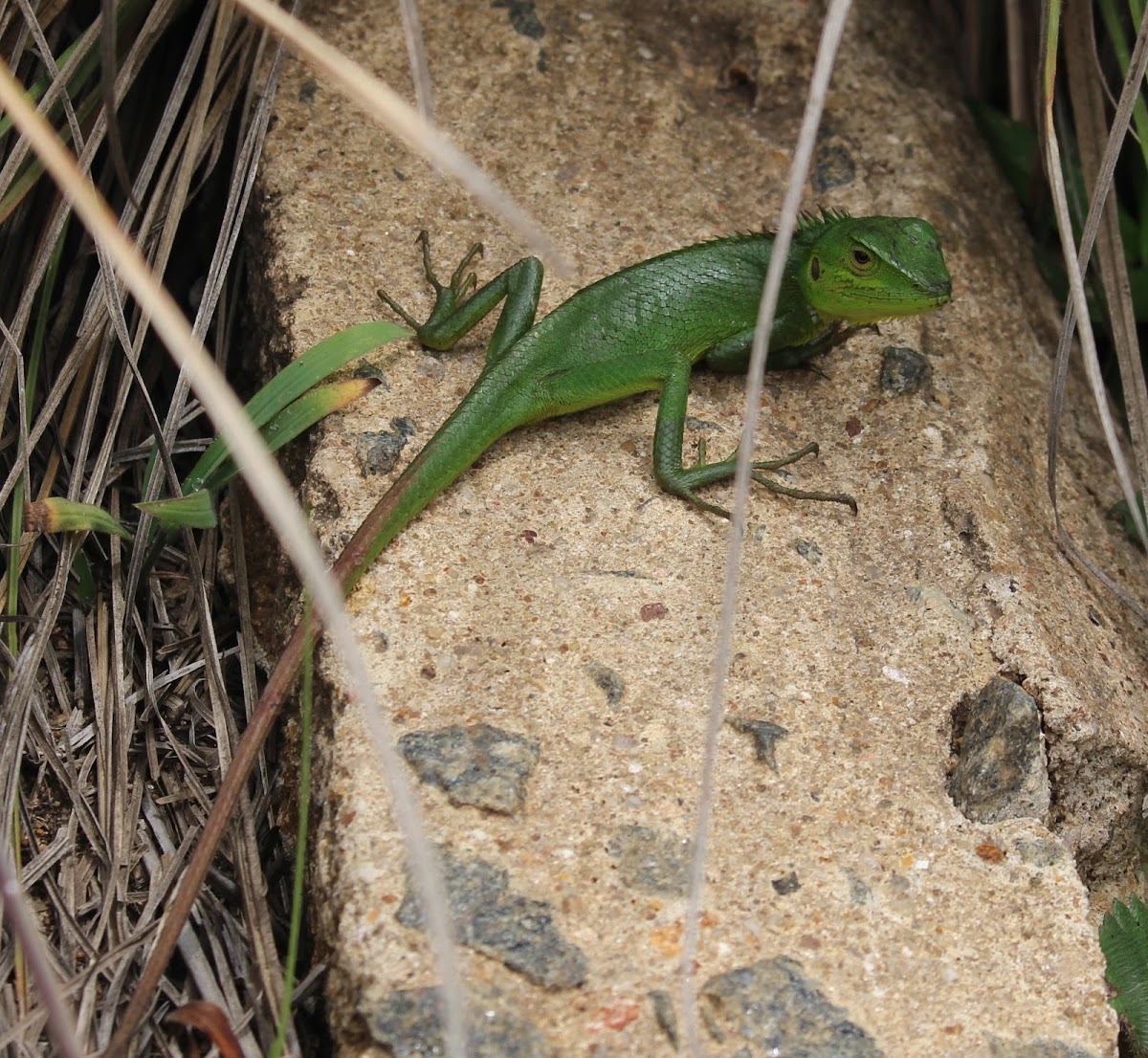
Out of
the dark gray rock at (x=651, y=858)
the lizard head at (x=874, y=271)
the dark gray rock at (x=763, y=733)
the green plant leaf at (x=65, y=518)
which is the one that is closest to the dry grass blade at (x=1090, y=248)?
the lizard head at (x=874, y=271)

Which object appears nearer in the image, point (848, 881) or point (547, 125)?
point (848, 881)

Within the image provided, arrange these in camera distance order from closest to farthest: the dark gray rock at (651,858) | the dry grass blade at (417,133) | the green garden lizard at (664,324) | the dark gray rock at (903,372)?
the dry grass blade at (417,133) → the dark gray rock at (651,858) → the green garden lizard at (664,324) → the dark gray rock at (903,372)

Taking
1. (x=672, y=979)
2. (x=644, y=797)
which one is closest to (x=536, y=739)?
(x=644, y=797)

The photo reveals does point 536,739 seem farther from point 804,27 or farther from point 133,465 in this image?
point 804,27

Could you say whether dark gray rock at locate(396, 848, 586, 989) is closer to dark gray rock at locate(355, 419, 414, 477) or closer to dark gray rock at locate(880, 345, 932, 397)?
dark gray rock at locate(355, 419, 414, 477)

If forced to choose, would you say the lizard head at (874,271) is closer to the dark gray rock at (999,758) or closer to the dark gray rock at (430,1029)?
the dark gray rock at (999,758)

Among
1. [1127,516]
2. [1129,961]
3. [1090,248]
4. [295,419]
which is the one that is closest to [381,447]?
[295,419]

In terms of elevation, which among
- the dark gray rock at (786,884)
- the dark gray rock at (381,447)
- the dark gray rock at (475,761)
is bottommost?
the dark gray rock at (786,884)
